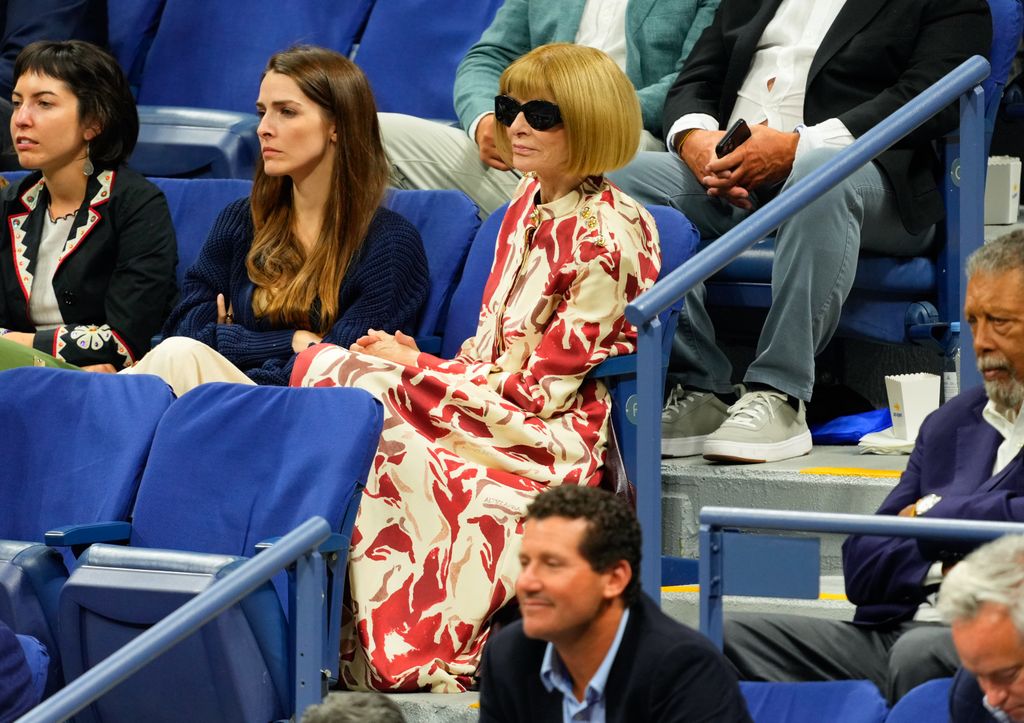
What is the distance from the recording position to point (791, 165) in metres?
4.01

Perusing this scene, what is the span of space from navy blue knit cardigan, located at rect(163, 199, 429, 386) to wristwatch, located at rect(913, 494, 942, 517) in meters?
1.41

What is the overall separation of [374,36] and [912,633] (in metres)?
2.97

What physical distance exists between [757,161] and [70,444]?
5.38 ft

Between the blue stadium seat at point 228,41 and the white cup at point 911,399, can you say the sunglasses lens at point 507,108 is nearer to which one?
the white cup at point 911,399

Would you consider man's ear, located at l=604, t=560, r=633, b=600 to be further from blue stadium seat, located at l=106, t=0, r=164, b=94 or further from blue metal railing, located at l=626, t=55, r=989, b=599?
blue stadium seat, located at l=106, t=0, r=164, b=94

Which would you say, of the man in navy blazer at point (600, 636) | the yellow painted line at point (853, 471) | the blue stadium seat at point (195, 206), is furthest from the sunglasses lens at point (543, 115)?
the man in navy blazer at point (600, 636)

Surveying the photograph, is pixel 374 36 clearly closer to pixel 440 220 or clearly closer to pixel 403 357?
pixel 440 220

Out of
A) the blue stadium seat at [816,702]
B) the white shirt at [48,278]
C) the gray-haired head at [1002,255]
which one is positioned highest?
the gray-haired head at [1002,255]

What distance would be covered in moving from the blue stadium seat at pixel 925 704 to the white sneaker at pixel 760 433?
4.15ft

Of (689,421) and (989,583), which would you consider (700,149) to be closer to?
(689,421)

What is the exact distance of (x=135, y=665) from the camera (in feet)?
8.21

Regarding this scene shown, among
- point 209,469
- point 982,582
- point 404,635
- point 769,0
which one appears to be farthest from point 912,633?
point 769,0

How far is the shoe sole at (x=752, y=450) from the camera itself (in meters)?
3.70

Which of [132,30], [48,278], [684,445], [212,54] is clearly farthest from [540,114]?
[132,30]
